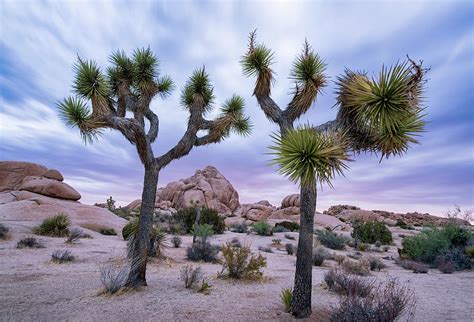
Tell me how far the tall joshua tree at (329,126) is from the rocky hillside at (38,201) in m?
16.6

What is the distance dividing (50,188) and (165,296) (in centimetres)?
2304

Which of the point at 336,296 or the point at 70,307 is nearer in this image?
the point at 70,307

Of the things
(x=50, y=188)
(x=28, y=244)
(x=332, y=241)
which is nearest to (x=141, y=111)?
(x=28, y=244)

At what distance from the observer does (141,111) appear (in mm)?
8820

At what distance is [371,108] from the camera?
18.4 feet

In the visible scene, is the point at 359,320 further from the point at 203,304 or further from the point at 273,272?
the point at 273,272

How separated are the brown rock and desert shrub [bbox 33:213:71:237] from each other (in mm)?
9424

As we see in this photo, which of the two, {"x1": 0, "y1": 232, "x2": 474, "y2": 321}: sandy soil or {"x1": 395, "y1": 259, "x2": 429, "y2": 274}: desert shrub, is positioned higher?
{"x1": 395, "y1": 259, "x2": 429, "y2": 274}: desert shrub

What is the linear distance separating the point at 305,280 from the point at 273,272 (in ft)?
18.5

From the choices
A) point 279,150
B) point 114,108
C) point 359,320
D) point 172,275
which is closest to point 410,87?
point 279,150

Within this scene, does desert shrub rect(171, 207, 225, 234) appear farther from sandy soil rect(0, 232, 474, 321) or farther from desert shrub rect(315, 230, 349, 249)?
sandy soil rect(0, 232, 474, 321)

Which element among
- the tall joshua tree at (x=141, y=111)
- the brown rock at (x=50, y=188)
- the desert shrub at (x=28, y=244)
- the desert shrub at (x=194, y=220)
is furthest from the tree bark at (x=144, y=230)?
the brown rock at (x=50, y=188)

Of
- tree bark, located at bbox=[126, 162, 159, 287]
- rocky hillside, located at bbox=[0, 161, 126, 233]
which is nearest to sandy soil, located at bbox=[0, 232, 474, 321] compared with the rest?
tree bark, located at bbox=[126, 162, 159, 287]

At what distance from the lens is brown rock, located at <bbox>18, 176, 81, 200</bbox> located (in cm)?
2580
